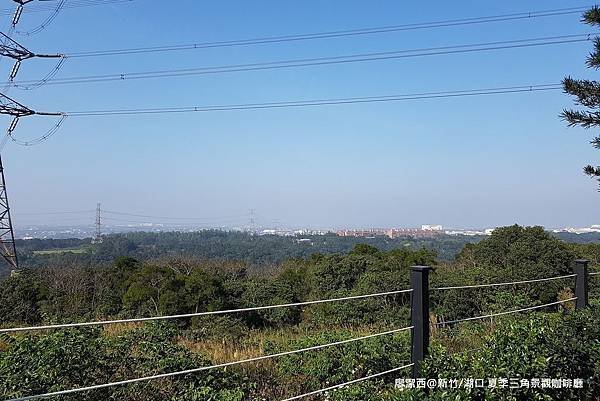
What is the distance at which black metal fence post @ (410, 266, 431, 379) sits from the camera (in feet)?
10.5

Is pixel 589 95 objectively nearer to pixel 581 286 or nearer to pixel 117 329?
pixel 581 286

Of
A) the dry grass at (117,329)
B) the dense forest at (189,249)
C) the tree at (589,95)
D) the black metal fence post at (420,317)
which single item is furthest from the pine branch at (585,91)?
the dense forest at (189,249)

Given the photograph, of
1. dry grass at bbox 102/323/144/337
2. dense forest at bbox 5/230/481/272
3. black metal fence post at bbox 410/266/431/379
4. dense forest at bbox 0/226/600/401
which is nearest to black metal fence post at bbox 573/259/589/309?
dense forest at bbox 0/226/600/401

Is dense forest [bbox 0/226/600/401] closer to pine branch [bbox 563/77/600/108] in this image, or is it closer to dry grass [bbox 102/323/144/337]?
dry grass [bbox 102/323/144/337]

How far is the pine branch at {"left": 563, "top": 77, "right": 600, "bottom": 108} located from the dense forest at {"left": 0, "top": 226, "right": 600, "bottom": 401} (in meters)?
1.81

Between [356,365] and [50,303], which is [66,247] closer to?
[50,303]

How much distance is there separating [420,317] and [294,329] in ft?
20.6

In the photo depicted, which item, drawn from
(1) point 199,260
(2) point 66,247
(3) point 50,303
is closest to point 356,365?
(3) point 50,303

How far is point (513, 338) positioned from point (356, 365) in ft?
3.79

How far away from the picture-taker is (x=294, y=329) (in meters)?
9.21

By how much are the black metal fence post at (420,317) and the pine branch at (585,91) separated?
8.02 ft

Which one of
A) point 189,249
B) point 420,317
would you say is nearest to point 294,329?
point 420,317

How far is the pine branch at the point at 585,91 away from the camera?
4359 millimetres

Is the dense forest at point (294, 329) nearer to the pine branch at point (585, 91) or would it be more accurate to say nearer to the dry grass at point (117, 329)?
the dry grass at point (117, 329)
